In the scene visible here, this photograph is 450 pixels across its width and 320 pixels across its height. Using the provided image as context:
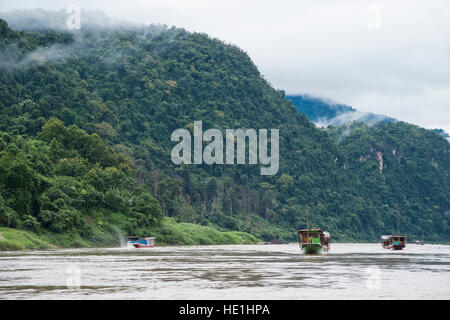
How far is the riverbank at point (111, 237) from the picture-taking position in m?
79.4

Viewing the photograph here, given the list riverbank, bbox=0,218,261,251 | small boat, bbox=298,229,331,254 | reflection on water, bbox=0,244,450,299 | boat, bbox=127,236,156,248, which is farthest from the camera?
boat, bbox=127,236,156,248

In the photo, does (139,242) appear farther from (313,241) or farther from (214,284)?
(214,284)

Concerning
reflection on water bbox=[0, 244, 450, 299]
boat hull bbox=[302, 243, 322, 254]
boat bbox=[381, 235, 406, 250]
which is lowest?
boat bbox=[381, 235, 406, 250]

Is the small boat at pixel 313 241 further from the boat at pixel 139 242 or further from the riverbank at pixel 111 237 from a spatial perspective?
the riverbank at pixel 111 237

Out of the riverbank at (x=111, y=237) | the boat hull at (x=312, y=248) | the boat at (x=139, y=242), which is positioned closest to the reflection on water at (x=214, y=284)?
the boat hull at (x=312, y=248)

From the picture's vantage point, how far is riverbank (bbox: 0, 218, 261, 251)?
79.4 meters

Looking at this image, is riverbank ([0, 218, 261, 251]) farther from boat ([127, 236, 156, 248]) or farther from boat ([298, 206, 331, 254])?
boat ([298, 206, 331, 254])

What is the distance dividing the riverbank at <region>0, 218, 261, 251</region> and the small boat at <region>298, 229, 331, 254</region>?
3076cm

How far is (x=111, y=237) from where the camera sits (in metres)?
102

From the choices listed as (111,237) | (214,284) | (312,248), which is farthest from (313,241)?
(214,284)

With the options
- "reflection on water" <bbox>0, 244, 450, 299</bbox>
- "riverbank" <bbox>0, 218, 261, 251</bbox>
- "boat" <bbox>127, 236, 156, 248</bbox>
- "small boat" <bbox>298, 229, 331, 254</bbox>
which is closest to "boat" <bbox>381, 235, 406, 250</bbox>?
"small boat" <bbox>298, 229, 331, 254</bbox>

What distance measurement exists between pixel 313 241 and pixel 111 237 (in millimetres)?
34092
